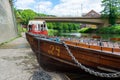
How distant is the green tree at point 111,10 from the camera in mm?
68200

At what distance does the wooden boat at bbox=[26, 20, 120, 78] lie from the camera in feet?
20.8

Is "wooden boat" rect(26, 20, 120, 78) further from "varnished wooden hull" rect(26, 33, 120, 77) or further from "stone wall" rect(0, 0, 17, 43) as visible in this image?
"stone wall" rect(0, 0, 17, 43)

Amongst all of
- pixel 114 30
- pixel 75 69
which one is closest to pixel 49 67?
pixel 75 69

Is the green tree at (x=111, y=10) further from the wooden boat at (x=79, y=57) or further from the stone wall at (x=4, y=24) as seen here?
the wooden boat at (x=79, y=57)

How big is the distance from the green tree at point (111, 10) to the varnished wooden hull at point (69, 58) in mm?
60527

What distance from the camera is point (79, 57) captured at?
713 cm

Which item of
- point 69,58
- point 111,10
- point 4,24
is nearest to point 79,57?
point 69,58

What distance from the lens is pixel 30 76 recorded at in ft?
25.6

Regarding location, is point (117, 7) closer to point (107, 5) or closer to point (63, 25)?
point (107, 5)

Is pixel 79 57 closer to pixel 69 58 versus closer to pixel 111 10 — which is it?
pixel 69 58

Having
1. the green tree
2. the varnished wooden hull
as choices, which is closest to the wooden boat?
the varnished wooden hull

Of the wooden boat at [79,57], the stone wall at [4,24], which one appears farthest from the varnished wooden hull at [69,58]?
the stone wall at [4,24]

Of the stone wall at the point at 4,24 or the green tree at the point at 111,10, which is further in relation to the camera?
the green tree at the point at 111,10

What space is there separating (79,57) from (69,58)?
0.56 metres
